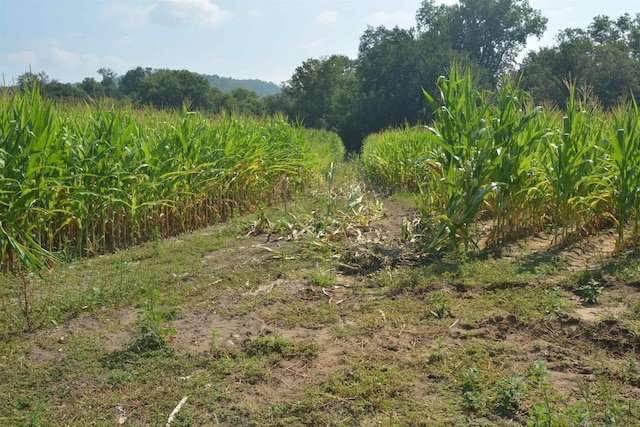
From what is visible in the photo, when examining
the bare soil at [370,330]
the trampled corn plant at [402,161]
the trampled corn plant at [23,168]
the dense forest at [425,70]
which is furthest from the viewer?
the dense forest at [425,70]

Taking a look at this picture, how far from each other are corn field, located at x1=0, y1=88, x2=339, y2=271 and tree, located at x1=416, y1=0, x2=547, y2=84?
4279 centimetres

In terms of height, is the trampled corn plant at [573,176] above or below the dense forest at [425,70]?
below

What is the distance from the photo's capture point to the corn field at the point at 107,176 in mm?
5008

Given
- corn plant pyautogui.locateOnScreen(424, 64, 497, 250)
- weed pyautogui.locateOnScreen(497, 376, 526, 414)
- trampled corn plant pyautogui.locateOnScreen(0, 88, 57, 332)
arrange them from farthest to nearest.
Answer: corn plant pyautogui.locateOnScreen(424, 64, 497, 250) < trampled corn plant pyautogui.locateOnScreen(0, 88, 57, 332) < weed pyautogui.locateOnScreen(497, 376, 526, 414)

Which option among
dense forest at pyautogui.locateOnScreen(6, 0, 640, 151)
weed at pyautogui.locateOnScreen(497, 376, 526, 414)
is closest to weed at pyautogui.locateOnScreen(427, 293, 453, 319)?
weed at pyautogui.locateOnScreen(497, 376, 526, 414)

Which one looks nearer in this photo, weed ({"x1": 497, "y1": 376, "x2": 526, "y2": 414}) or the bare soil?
weed ({"x1": 497, "y1": 376, "x2": 526, "y2": 414})

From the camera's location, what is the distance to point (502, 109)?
568 centimetres

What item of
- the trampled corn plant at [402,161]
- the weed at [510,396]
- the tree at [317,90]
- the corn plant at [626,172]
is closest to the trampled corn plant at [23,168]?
the weed at [510,396]

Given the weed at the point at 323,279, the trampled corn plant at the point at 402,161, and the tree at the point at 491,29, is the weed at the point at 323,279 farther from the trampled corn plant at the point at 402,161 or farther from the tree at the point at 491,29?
the tree at the point at 491,29

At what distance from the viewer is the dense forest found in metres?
28.8

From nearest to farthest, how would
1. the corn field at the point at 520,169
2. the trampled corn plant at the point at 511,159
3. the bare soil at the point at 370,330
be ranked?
1. the bare soil at the point at 370,330
2. the corn field at the point at 520,169
3. the trampled corn plant at the point at 511,159

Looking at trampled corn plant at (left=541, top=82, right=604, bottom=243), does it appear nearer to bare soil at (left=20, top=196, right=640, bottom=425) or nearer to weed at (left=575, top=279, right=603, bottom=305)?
bare soil at (left=20, top=196, right=640, bottom=425)

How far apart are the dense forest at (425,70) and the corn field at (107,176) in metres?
17.0

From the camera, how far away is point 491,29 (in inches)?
1914
